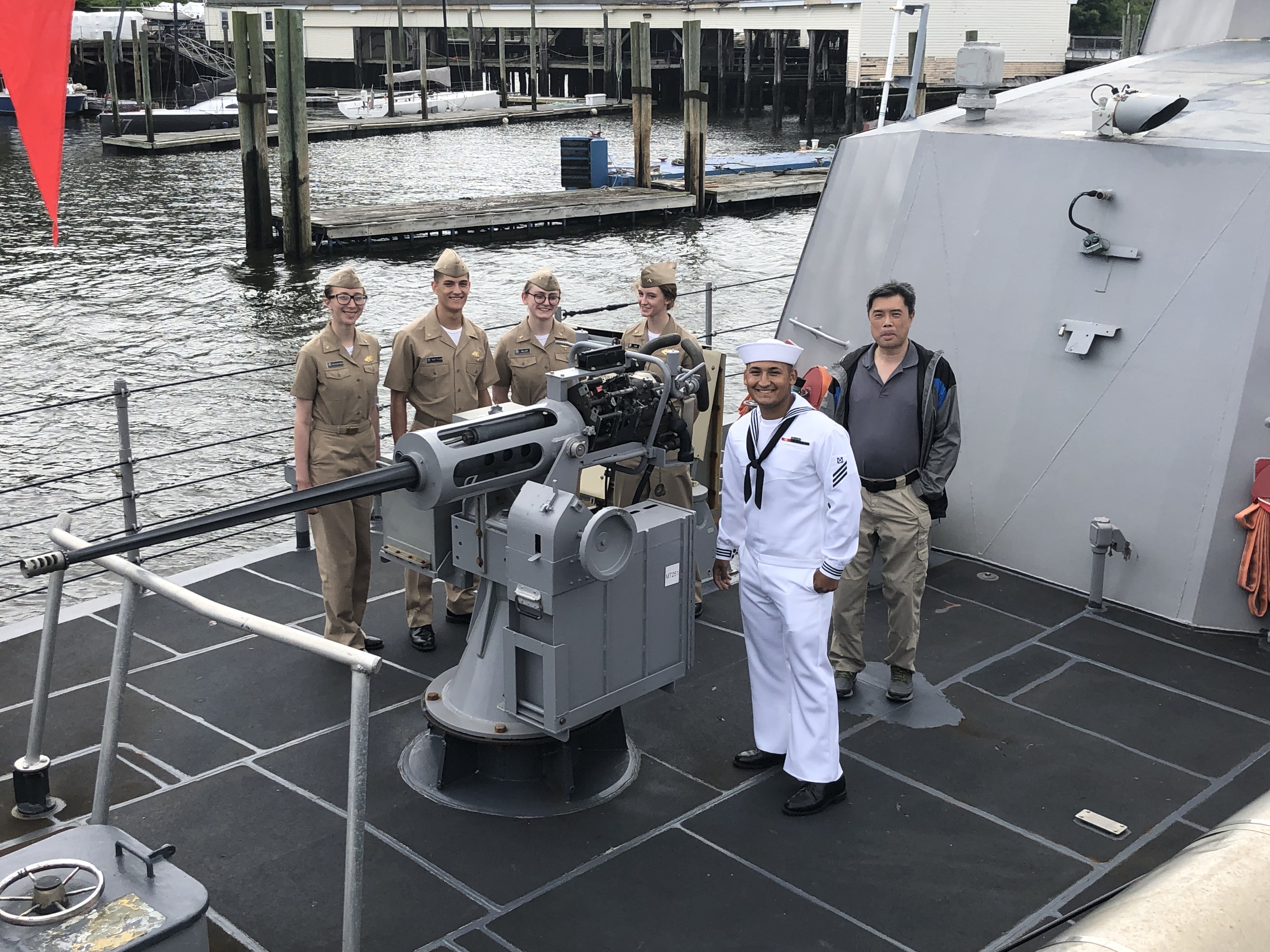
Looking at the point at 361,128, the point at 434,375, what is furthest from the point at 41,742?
the point at 361,128

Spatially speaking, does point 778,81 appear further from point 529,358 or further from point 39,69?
point 39,69

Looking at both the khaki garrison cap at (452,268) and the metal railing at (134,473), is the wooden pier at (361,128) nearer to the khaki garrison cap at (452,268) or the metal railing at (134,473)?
the metal railing at (134,473)

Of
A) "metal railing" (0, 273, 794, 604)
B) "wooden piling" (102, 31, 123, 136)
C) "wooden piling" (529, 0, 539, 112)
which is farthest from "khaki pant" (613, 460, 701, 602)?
"wooden piling" (529, 0, 539, 112)

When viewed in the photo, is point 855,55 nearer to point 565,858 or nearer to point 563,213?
point 563,213

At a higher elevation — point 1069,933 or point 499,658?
point 1069,933

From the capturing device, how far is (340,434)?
18.5 feet

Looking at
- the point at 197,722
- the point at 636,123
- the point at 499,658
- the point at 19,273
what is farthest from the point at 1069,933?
the point at 636,123

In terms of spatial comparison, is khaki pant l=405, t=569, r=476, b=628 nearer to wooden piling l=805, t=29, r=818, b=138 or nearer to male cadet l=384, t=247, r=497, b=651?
male cadet l=384, t=247, r=497, b=651

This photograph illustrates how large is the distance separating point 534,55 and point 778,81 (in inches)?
397

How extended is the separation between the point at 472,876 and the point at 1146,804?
2415 millimetres

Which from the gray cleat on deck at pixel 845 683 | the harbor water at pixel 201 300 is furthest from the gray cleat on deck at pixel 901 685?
the harbor water at pixel 201 300

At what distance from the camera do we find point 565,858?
440 cm

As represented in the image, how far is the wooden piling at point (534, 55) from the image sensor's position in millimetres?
53156

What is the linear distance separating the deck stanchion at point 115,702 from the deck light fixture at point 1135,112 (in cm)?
500
